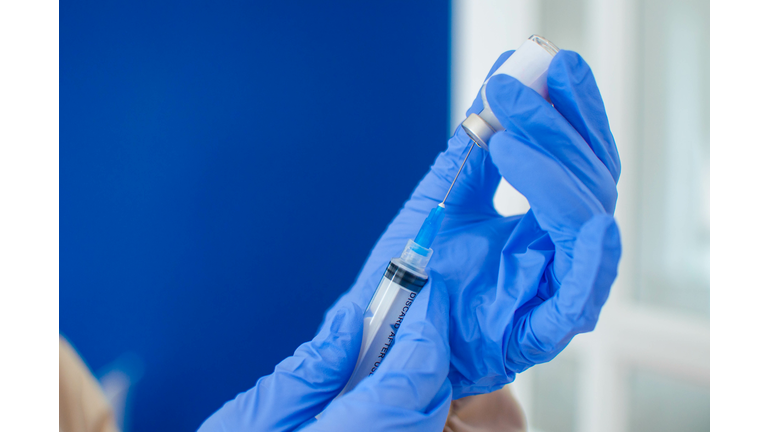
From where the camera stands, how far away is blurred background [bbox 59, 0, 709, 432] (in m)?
0.88

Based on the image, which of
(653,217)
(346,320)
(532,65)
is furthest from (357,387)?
(653,217)

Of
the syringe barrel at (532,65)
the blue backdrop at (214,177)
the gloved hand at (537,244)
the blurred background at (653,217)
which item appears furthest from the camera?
the blurred background at (653,217)

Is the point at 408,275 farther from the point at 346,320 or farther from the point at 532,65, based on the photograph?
the point at 532,65

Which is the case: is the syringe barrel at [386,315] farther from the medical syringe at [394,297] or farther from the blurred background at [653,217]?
the blurred background at [653,217]

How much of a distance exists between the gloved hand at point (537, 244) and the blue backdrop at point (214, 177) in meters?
0.46

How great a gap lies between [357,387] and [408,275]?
21cm

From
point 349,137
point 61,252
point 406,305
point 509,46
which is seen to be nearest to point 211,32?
point 349,137

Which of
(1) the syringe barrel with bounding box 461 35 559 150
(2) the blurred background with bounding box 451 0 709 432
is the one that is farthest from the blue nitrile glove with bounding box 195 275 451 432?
(2) the blurred background with bounding box 451 0 709 432

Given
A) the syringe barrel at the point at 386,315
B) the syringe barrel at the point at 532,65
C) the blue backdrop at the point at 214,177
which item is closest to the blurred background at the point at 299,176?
the blue backdrop at the point at 214,177

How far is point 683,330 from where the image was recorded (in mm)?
1342

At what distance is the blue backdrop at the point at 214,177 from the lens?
0.86 meters

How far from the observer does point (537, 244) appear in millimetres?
756

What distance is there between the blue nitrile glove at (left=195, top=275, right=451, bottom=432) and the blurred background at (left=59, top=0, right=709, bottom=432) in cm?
42

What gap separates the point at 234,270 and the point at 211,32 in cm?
64
